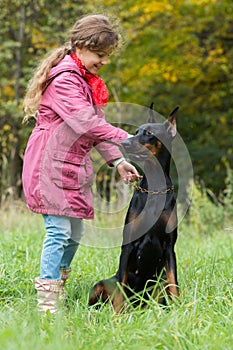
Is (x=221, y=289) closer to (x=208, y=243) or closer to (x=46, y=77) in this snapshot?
(x=46, y=77)

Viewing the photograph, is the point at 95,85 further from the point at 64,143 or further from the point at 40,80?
the point at 64,143

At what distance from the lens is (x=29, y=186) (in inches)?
143

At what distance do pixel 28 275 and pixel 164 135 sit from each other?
1.52 metres

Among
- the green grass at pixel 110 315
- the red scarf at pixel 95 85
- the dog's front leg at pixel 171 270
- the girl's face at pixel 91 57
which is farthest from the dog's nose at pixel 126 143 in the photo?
the green grass at pixel 110 315

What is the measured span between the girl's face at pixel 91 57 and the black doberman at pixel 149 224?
52cm

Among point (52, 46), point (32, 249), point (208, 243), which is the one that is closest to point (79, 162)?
point (32, 249)

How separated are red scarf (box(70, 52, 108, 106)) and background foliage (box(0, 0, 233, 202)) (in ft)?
27.6

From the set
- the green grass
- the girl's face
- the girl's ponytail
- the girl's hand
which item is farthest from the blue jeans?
the girl's face

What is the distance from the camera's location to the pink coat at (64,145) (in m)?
3.53

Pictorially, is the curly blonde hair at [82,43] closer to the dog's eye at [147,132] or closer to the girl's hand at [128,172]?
the dog's eye at [147,132]

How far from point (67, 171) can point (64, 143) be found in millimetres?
178

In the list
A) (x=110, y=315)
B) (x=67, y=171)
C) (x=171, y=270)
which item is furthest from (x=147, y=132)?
(x=110, y=315)

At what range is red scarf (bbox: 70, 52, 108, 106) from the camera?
3742mm

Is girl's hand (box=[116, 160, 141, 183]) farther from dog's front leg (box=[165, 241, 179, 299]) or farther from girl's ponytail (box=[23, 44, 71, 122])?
girl's ponytail (box=[23, 44, 71, 122])
